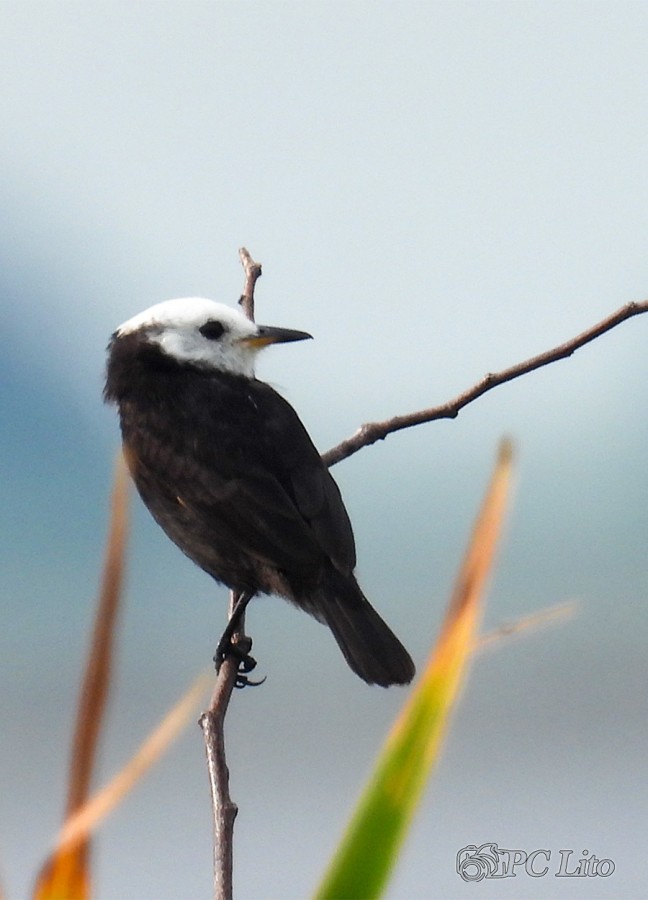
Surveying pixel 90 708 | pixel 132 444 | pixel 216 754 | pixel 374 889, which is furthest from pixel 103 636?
pixel 132 444

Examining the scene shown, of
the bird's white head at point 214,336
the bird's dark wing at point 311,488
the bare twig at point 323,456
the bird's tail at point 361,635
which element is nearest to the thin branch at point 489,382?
the bare twig at point 323,456

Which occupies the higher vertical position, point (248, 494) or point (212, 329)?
point (212, 329)

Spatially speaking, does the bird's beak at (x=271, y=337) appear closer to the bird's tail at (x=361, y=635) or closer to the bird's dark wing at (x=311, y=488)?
the bird's dark wing at (x=311, y=488)

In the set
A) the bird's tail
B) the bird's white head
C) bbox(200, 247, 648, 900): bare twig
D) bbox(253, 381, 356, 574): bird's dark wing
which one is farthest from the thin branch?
the bird's white head

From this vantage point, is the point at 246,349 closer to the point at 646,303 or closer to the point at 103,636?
the point at 646,303

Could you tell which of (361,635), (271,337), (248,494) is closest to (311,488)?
(248,494)

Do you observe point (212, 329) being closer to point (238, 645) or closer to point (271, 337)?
point (271, 337)
